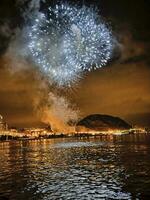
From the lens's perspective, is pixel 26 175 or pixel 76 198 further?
pixel 26 175

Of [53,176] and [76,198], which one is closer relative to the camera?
[76,198]

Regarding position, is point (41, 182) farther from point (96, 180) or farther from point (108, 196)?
point (108, 196)

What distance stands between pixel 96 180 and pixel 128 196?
1075 centimetres

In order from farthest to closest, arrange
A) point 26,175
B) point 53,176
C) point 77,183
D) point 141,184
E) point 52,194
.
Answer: point 26,175 < point 53,176 < point 77,183 < point 141,184 < point 52,194

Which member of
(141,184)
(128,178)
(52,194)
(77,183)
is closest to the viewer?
(52,194)

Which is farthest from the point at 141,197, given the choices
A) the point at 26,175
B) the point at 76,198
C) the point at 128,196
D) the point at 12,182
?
the point at 26,175

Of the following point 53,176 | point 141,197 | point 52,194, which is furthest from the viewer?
point 53,176

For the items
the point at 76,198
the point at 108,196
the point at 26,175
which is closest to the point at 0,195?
the point at 76,198

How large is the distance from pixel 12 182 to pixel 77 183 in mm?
8720

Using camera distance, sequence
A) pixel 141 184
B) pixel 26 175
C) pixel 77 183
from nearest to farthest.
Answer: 1. pixel 141 184
2. pixel 77 183
3. pixel 26 175

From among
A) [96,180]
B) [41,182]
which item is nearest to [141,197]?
[96,180]

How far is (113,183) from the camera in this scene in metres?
43.1

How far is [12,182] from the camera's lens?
156ft

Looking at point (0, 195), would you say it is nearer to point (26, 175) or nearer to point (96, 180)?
point (96, 180)
